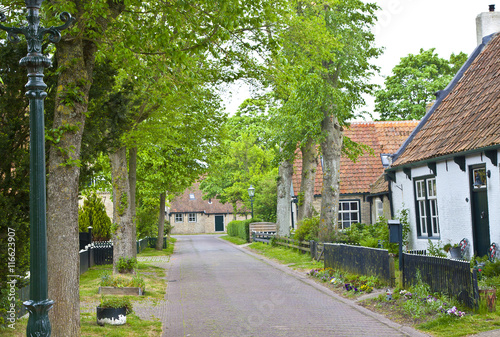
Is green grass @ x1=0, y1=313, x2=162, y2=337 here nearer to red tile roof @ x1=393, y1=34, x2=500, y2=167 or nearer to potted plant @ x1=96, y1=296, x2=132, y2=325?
potted plant @ x1=96, y1=296, x2=132, y2=325

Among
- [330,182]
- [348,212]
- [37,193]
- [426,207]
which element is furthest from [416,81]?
[37,193]

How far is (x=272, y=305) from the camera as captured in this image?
11953 millimetres

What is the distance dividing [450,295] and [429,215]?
7784 millimetres

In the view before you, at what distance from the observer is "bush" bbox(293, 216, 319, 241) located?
23.5 meters

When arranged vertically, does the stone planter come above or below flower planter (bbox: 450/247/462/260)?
below

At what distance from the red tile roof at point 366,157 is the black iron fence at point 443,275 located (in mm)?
19445

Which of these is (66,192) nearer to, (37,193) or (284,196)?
(37,193)

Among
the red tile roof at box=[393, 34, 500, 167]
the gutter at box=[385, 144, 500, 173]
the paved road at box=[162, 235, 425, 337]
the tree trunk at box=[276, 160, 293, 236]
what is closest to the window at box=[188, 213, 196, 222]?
the tree trunk at box=[276, 160, 293, 236]

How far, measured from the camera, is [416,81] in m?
41.5

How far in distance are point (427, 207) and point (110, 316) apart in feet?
38.9

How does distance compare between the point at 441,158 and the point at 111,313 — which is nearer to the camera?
the point at 111,313

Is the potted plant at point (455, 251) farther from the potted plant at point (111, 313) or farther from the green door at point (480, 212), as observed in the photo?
the potted plant at point (111, 313)

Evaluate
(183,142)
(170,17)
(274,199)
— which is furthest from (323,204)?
(274,199)

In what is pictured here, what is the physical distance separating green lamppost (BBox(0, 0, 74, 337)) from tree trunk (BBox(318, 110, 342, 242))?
54.5 feet
